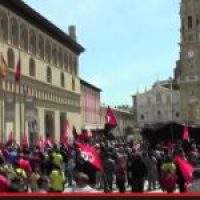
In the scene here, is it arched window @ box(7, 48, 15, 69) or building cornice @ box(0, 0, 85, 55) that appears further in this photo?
building cornice @ box(0, 0, 85, 55)

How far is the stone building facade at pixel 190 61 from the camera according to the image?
140m

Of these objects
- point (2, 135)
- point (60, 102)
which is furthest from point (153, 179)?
point (60, 102)

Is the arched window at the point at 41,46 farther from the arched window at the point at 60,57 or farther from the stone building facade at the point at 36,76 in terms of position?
the arched window at the point at 60,57

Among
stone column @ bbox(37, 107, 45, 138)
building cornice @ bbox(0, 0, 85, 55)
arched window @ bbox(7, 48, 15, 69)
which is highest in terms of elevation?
building cornice @ bbox(0, 0, 85, 55)

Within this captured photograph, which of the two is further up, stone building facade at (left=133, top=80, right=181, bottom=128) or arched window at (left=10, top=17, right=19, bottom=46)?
stone building facade at (left=133, top=80, right=181, bottom=128)

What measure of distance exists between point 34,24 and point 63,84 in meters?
12.9

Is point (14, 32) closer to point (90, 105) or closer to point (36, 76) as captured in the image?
point (36, 76)

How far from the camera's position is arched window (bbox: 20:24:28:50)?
52491mm

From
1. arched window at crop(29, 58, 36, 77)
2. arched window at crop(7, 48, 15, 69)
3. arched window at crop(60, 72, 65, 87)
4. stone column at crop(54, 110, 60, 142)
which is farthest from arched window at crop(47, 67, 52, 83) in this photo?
arched window at crop(7, 48, 15, 69)

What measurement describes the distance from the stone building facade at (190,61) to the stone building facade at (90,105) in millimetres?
22042

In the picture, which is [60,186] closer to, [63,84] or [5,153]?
[5,153]

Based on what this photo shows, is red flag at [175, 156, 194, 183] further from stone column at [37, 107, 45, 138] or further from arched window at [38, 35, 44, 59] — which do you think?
arched window at [38, 35, 44, 59]

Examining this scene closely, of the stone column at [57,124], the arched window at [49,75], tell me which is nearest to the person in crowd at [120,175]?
the arched window at [49,75]

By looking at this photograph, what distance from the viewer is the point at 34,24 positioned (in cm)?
5678
